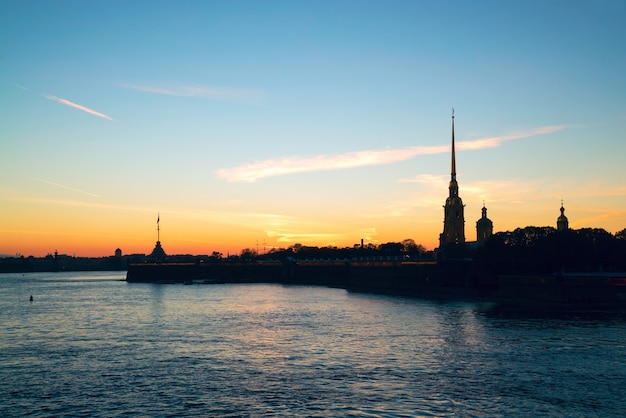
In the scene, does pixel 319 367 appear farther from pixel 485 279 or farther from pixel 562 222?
Result: pixel 562 222

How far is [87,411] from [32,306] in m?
74.8

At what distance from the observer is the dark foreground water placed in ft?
99.0

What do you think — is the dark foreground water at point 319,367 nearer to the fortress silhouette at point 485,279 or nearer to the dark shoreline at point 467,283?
the dark shoreline at point 467,283

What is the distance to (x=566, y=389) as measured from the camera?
33438 mm

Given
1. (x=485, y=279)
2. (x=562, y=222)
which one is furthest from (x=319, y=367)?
(x=562, y=222)

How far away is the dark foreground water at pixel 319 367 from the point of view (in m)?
30.2

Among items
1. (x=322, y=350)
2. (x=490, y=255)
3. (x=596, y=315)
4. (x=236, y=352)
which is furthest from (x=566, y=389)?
(x=490, y=255)

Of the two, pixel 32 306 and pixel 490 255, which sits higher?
pixel 490 255

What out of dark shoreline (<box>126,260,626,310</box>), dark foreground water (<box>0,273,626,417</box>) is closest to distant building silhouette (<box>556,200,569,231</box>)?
dark shoreline (<box>126,260,626,310</box>)

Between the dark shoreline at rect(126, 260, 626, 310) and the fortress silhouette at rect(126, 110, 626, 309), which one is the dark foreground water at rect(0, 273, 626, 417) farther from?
the fortress silhouette at rect(126, 110, 626, 309)

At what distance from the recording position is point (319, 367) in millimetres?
39562

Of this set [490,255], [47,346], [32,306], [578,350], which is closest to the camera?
[578,350]

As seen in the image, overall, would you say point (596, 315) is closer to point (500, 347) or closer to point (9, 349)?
point (500, 347)

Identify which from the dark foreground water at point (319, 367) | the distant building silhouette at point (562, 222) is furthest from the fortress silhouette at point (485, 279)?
the dark foreground water at point (319, 367)
